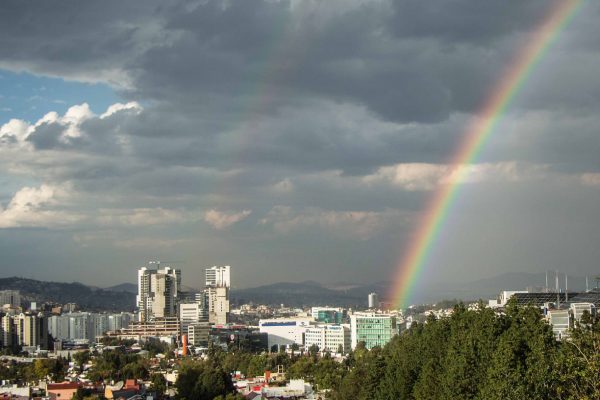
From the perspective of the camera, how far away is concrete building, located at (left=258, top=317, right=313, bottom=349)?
111000mm

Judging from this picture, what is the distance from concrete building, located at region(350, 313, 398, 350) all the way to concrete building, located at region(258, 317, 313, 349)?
13.9 m

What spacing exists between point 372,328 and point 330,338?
27.8 ft

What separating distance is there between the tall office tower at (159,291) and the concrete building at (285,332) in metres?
37.2

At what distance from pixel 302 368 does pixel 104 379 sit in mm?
14081

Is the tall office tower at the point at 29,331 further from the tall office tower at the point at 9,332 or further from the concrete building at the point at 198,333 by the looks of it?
the concrete building at the point at 198,333

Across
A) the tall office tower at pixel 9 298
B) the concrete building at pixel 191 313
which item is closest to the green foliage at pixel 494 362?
the concrete building at pixel 191 313

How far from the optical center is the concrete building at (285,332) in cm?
11100

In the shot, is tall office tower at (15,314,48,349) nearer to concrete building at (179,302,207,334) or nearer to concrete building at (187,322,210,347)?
concrete building at (187,322,210,347)

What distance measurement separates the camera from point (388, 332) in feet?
311

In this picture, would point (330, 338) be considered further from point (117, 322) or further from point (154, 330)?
point (117, 322)

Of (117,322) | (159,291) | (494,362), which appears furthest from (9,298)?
(494,362)

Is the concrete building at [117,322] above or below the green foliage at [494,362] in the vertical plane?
below

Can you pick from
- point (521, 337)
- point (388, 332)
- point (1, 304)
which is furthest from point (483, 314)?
point (1, 304)

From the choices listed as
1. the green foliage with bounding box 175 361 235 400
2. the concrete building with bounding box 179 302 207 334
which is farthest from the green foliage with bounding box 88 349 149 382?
the concrete building with bounding box 179 302 207 334
